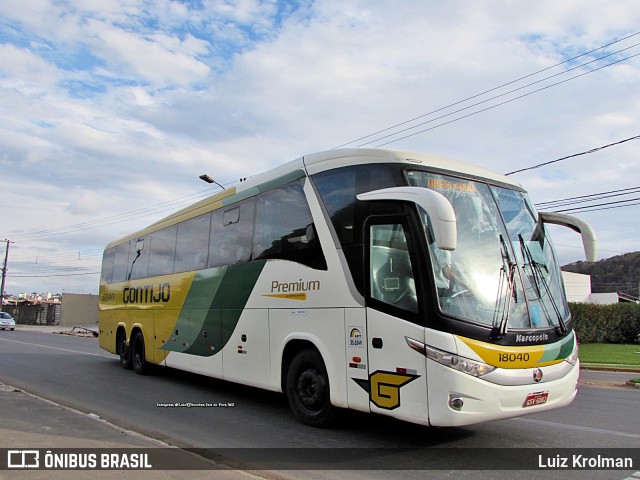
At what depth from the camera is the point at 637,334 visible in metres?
34.7

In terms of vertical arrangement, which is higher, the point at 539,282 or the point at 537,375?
the point at 539,282

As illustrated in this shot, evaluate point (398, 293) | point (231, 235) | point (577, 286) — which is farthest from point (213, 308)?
point (577, 286)

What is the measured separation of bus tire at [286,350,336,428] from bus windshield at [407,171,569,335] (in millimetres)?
2217

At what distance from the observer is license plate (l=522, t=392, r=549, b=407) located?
575 cm

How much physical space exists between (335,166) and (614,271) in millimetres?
73655

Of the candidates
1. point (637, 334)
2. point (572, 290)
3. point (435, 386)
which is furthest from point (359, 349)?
point (572, 290)

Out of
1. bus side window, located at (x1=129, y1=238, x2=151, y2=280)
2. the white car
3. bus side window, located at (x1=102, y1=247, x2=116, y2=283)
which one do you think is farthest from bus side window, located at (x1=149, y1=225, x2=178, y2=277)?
the white car

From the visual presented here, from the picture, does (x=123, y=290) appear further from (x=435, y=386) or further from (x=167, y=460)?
(x=435, y=386)

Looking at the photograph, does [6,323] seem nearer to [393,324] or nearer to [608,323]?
[608,323]

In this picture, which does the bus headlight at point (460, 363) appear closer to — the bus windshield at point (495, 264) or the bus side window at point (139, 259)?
the bus windshield at point (495, 264)

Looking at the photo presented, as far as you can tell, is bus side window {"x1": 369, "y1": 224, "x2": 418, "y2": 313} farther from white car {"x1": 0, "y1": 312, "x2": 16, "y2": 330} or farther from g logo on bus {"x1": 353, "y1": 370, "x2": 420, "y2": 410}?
white car {"x1": 0, "y1": 312, "x2": 16, "y2": 330}

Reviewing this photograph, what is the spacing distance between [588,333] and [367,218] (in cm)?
3221

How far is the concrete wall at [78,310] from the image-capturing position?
58375mm

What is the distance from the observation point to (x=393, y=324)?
6027 mm
